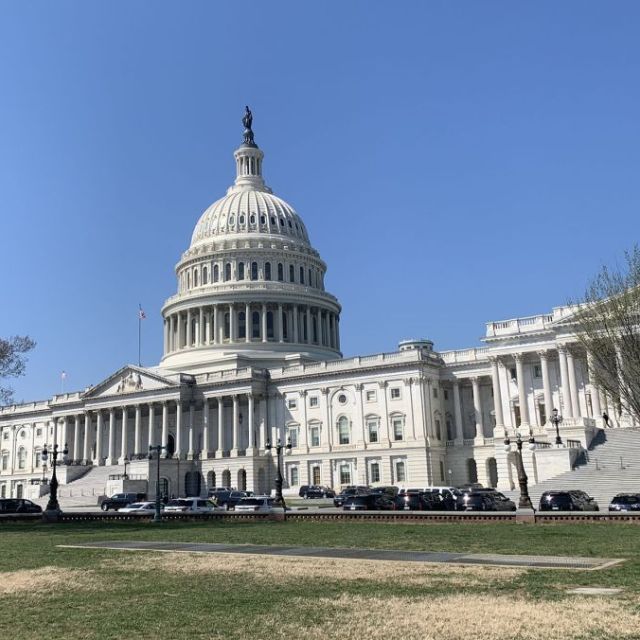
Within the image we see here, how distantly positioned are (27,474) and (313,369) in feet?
173

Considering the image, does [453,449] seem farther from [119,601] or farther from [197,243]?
[119,601]

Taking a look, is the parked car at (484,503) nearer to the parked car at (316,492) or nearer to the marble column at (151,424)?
the parked car at (316,492)

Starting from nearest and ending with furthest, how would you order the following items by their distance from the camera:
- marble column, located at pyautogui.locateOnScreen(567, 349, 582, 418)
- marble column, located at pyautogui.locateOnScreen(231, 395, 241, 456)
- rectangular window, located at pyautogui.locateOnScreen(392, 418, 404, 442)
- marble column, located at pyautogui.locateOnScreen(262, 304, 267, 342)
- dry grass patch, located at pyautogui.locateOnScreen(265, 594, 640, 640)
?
dry grass patch, located at pyautogui.locateOnScreen(265, 594, 640, 640), marble column, located at pyautogui.locateOnScreen(567, 349, 582, 418), rectangular window, located at pyautogui.locateOnScreen(392, 418, 404, 442), marble column, located at pyautogui.locateOnScreen(231, 395, 241, 456), marble column, located at pyautogui.locateOnScreen(262, 304, 267, 342)

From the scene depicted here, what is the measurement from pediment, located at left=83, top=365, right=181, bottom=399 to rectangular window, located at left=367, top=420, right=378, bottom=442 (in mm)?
26984

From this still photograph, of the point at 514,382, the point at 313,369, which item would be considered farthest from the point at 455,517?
the point at 313,369

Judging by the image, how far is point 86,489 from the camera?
97938 mm

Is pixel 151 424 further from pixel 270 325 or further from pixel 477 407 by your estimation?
pixel 477 407

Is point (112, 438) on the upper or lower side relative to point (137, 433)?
lower

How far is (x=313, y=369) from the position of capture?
99.9m

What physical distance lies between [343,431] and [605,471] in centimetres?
3996

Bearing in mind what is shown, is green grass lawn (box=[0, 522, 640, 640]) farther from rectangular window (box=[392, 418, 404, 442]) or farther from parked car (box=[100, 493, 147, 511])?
rectangular window (box=[392, 418, 404, 442])

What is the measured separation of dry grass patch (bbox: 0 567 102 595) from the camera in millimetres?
17609

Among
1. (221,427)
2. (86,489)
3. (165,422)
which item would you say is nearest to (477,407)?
(221,427)

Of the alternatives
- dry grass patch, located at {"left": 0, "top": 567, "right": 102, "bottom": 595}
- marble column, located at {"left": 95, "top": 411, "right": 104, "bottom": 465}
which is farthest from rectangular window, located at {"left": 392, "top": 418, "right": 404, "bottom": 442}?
dry grass patch, located at {"left": 0, "top": 567, "right": 102, "bottom": 595}
